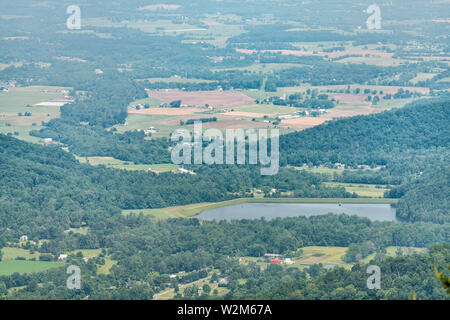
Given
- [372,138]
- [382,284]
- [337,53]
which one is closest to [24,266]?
[382,284]

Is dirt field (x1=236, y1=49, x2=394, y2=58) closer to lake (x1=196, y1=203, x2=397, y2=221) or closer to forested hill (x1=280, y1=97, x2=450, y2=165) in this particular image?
forested hill (x1=280, y1=97, x2=450, y2=165)

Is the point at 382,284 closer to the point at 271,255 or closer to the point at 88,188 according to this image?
the point at 271,255

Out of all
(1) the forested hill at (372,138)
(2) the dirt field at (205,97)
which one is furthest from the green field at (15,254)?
(2) the dirt field at (205,97)

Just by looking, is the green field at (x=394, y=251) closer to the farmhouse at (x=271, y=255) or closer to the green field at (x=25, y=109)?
the farmhouse at (x=271, y=255)

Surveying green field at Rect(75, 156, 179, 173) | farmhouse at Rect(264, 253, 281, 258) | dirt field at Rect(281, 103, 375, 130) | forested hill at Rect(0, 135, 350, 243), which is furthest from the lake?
dirt field at Rect(281, 103, 375, 130)
